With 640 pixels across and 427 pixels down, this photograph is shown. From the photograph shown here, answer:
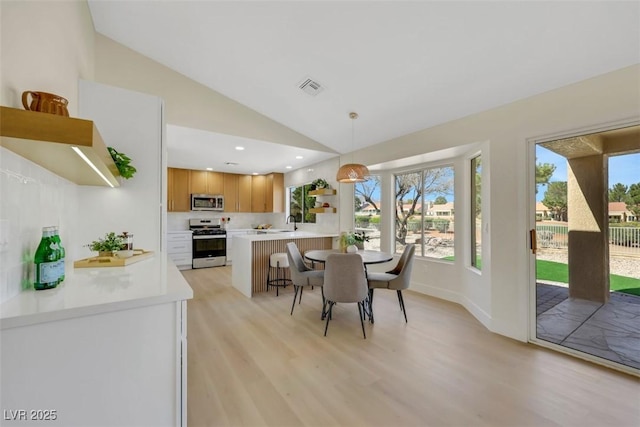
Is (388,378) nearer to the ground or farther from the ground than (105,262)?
nearer to the ground

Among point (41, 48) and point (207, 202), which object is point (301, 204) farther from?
point (41, 48)

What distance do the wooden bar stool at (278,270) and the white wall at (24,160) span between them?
2562 millimetres

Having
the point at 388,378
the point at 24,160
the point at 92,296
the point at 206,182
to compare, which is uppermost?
the point at 206,182

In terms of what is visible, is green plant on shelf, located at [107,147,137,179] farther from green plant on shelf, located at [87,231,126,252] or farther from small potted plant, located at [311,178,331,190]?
small potted plant, located at [311,178,331,190]

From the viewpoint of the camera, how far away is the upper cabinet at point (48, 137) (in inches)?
35.0

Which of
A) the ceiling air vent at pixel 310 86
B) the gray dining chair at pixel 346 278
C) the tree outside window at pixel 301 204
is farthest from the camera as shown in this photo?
the tree outside window at pixel 301 204

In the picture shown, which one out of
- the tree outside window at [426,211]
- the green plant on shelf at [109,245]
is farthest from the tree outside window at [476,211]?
the green plant on shelf at [109,245]

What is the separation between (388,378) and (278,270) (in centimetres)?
267

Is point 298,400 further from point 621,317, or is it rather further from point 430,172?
point 430,172

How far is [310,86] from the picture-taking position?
319cm

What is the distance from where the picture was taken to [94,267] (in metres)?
1.68

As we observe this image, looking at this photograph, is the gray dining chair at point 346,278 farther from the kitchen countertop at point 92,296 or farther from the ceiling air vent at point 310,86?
the ceiling air vent at point 310,86

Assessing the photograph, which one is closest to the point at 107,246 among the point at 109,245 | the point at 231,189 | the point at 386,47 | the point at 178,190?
the point at 109,245

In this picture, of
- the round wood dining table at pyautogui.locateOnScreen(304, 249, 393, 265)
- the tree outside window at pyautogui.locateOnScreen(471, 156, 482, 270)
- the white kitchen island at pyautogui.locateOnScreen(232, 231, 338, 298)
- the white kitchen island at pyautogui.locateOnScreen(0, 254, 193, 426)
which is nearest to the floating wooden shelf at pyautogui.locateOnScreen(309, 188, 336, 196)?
the white kitchen island at pyautogui.locateOnScreen(232, 231, 338, 298)
